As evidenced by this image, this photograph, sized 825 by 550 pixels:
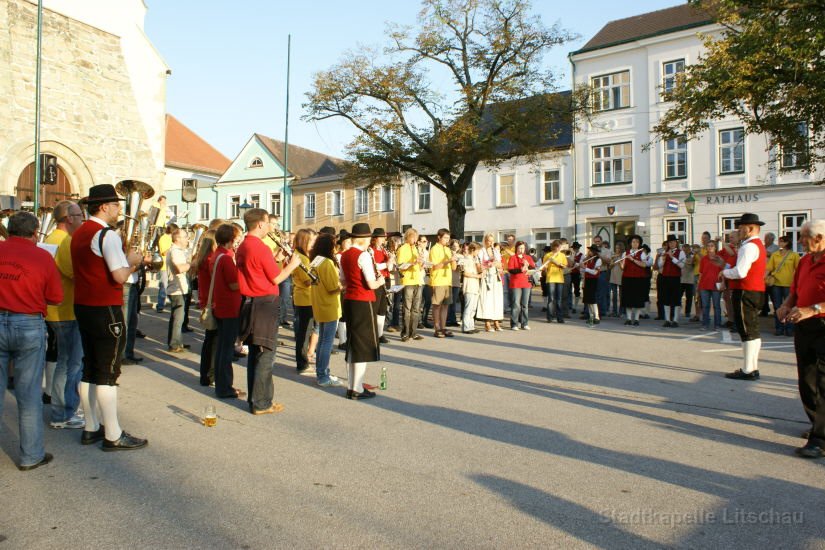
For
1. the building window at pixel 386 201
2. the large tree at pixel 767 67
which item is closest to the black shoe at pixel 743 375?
the large tree at pixel 767 67

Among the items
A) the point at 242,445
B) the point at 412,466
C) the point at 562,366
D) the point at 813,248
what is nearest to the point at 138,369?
the point at 242,445

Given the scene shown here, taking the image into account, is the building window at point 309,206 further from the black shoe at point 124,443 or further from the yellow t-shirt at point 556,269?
the black shoe at point 124,443

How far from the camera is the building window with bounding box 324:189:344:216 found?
4228cm

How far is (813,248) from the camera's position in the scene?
521cm

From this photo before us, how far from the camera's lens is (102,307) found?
468 centimetres

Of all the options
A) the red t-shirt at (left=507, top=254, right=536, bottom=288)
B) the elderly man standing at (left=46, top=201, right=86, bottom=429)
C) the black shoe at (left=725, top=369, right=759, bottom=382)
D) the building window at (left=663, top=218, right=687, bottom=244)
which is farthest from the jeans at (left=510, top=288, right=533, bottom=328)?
the building window at (left=663, top=218, right=687, bottom=244)

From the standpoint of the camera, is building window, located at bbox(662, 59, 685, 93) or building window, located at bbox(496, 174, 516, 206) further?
building window, located at bbox(496, 174, 516, 206)

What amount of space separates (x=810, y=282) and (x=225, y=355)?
5820mm

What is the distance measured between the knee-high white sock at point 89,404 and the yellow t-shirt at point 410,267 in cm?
673

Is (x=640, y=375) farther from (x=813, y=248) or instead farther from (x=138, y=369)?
(x=138, y=369)

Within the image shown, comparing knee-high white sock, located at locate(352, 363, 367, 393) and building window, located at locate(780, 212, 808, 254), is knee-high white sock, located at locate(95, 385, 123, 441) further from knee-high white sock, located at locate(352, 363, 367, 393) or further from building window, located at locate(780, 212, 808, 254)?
building window, located at locate(780, 212, 808, 254)

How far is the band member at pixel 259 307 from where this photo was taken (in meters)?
5.98

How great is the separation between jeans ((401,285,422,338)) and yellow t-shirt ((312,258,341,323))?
3764 millimetres

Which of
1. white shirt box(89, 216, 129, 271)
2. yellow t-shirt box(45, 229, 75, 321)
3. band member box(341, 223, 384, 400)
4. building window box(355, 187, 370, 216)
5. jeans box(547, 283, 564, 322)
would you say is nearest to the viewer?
white shirt box(89, 216, 129, 271)
